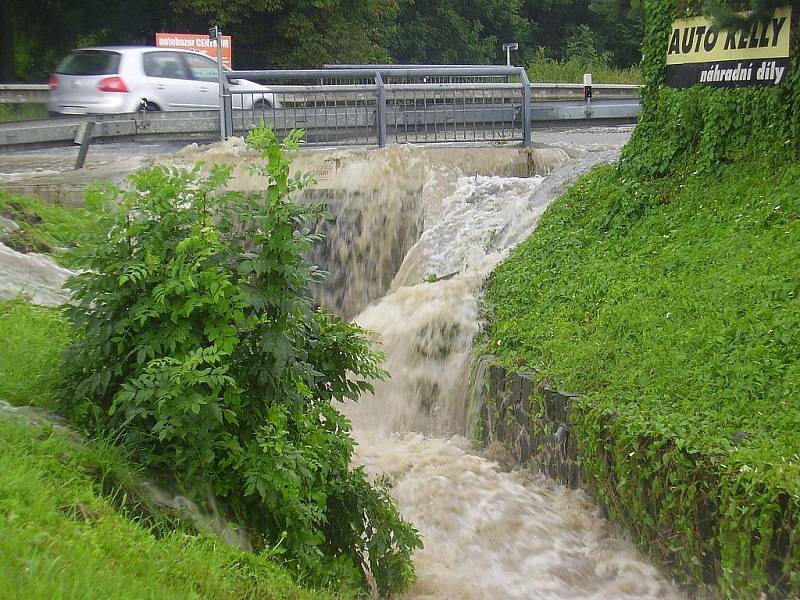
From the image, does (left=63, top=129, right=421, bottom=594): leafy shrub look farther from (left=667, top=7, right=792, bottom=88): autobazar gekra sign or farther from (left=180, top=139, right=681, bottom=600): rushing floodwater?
(left=667, top=7, right=792, bottom=88): autobazar gekra sign

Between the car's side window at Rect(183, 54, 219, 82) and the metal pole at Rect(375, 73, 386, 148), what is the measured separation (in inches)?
232

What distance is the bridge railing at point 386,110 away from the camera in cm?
1407

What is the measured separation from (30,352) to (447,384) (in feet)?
14.1

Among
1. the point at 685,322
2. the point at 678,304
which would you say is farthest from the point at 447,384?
the point at 685,322

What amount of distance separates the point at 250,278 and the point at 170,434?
833 mm

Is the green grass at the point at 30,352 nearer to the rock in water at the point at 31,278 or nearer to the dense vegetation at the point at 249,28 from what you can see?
the rock in water at the point at 31,278

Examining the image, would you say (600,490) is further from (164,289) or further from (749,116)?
(749,116)

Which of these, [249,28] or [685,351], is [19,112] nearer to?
[249,28]

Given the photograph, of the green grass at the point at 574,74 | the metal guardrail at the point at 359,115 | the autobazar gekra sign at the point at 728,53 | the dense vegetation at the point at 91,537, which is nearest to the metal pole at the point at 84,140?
the metal guardrail at the point at 359,115

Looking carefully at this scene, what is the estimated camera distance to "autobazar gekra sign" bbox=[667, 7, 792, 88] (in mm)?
8859

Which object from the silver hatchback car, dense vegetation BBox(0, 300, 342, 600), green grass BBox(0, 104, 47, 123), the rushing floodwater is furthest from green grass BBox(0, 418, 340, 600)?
green grass BBox(0, 104, 47, 123)

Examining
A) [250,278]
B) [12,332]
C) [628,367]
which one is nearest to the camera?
[250,278]

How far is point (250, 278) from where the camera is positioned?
4785 mm

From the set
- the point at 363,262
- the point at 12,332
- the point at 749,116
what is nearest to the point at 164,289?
the point at 12,332
